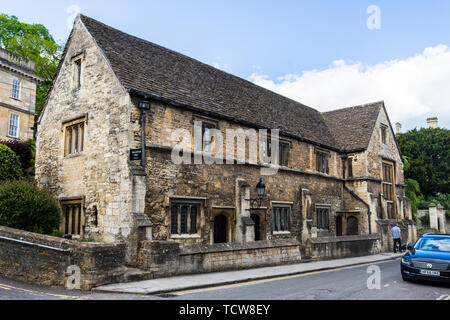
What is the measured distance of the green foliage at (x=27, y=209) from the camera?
12.5 metres

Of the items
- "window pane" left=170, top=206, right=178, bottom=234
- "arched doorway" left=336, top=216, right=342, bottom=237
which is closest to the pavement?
"window pane" left=170, top=206, right=178, bottom=234

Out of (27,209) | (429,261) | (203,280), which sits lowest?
(203,280)

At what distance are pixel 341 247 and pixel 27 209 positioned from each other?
1429cm

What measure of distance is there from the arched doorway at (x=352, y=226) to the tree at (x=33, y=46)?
29.6m

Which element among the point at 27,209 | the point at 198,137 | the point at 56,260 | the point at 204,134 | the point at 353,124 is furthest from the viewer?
the point at 353,124

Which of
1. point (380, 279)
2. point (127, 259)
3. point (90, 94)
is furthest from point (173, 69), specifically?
point (380, 279)

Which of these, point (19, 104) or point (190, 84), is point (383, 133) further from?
point (19, 104)

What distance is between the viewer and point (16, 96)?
31.2 meters

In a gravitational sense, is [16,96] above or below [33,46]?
below

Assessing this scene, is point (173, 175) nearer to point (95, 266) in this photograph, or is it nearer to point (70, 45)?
point (95, 266)
